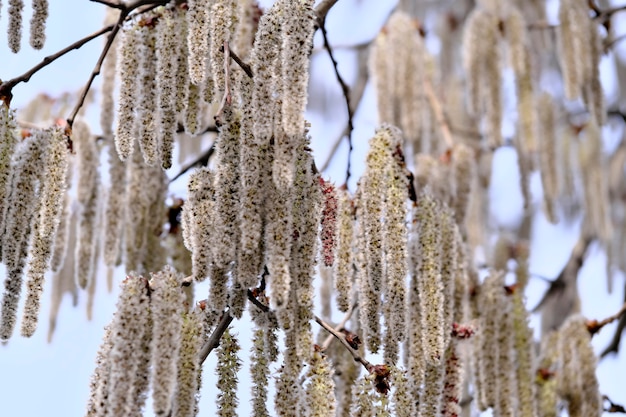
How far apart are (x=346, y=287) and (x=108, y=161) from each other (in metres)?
1.17

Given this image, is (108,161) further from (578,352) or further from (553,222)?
(553,222)

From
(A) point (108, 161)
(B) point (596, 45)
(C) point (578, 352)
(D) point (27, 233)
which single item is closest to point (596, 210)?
(B) point (596, 45)

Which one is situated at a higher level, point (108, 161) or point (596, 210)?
point (596, 210)

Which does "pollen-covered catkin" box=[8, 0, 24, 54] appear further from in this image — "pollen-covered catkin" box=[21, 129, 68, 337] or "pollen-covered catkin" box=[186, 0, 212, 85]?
"pollen-covered catkin" box=[186, 0, 212, 85]

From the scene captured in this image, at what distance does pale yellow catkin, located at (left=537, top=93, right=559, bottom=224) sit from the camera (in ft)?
12.2

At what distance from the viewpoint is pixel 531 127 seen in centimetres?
382

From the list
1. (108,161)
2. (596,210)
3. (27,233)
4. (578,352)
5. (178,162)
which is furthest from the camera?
(596,210)

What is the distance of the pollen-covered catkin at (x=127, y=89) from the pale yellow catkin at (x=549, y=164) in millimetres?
2135

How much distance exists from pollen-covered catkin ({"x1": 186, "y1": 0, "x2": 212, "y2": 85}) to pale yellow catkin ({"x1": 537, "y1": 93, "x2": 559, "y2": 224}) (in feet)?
7.24

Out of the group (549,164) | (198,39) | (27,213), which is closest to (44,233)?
(27,213)

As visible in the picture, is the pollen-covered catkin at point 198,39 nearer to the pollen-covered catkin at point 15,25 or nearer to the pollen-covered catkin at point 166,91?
the pollen-covered catkin at point 166,91

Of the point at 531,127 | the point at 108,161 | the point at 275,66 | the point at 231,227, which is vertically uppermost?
the point at 531,127

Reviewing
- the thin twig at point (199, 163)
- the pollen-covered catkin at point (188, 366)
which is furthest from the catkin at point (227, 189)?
the thin twig at point (199, 163)

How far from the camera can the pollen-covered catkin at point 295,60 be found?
156 cm
